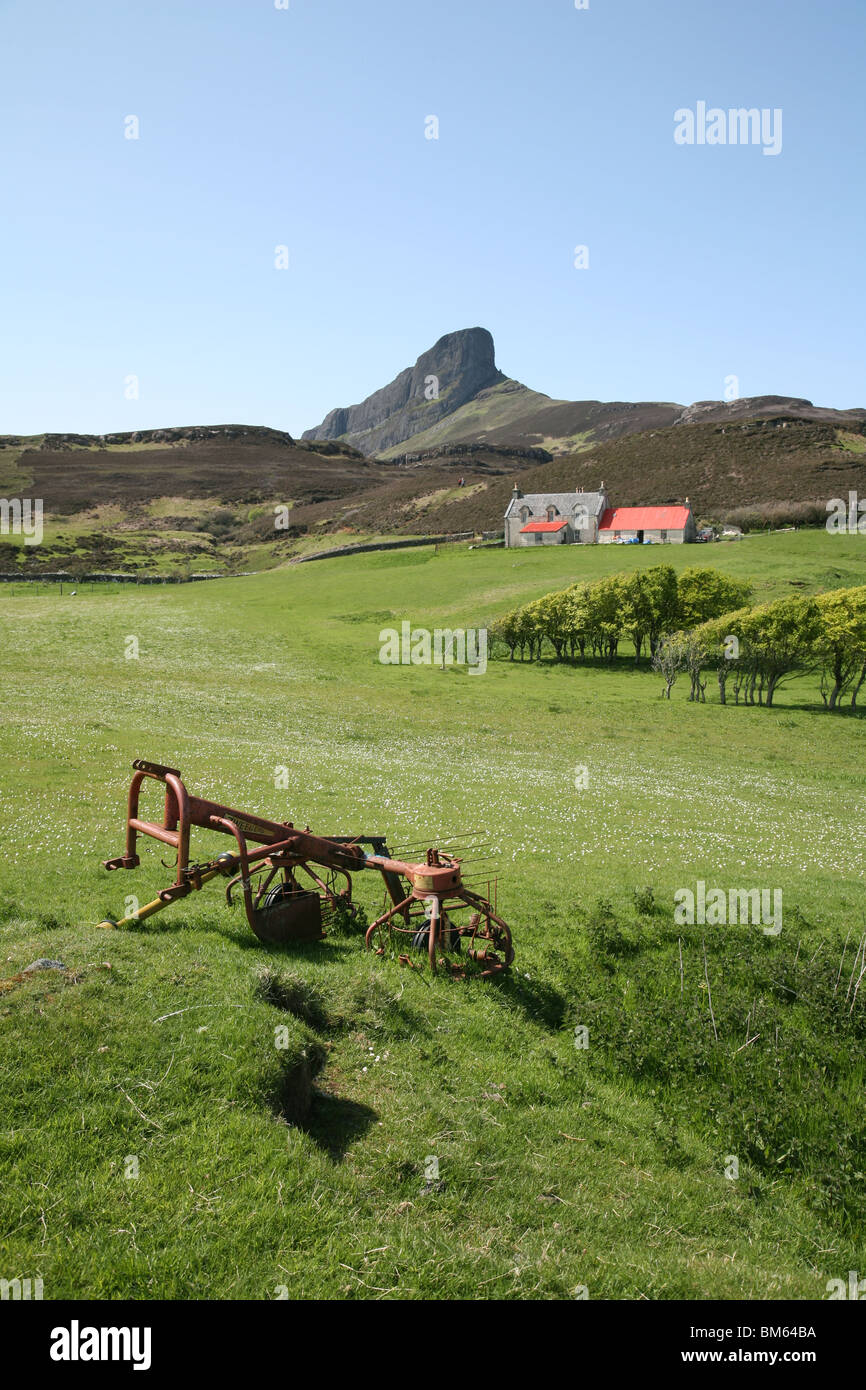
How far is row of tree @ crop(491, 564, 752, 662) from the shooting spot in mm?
65000

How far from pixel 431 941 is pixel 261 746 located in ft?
70.3

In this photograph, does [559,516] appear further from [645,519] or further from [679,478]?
[679,478]

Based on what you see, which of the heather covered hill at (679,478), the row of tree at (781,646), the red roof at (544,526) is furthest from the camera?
the heather covered hill at (679,478)

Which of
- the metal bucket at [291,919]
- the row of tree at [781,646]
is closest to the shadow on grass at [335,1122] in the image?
the metal bucket at [291,919]

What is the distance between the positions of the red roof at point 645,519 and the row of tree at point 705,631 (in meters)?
44.0

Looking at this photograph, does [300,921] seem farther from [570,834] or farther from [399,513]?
[399,513]

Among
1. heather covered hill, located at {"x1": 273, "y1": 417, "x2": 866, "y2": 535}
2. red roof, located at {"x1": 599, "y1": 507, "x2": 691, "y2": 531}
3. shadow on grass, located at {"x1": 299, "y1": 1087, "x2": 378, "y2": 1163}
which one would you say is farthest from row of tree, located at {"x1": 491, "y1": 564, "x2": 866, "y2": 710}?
heather covered hill, located at {"x1": 273, "y1": 417, "x2": 866, "y2": 535}

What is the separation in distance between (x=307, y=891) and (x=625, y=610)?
55987 mm

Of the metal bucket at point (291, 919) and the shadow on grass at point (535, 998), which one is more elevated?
the metal bucket at point (291, 919)

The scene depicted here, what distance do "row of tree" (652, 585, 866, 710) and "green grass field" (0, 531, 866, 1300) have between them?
27.8 m

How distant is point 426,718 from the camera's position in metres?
42.0

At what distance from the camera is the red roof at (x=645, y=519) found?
109700mm

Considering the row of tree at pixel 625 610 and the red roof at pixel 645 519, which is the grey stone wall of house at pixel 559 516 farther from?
the row of tree at pixel 625 610

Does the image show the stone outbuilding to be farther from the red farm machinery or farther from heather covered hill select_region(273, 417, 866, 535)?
the red farm machinery
